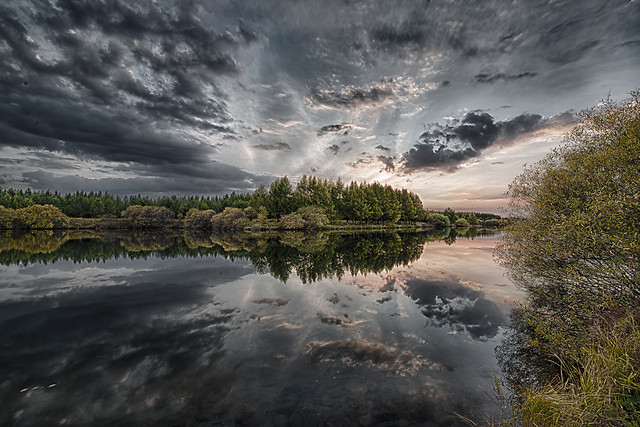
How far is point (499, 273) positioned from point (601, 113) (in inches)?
668

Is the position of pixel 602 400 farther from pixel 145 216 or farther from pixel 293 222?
pixel 145 216

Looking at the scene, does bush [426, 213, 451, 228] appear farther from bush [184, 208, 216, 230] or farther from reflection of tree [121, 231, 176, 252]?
reflection of tree [121, 231, 176, 252]

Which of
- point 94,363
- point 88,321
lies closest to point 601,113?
point 94,363

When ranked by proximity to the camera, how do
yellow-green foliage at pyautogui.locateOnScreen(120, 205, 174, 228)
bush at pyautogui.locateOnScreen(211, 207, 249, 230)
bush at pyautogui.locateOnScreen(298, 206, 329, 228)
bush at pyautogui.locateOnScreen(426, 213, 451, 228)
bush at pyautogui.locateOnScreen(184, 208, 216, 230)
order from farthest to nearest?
bush at pyautogui.locateOnScreen(426, 213, 451, 228)
yellow-green foliage at pyautogui.locateOnScreen(120, 205, 174, 228)
bush at pyautogui.locateOnScreen(184, 208, 216, 230)
bush at pyautogui.locateOnScreen(211, 207, 249, 230)
bush at pyautogui.locateOnScreen(298, 206, 329, 228)

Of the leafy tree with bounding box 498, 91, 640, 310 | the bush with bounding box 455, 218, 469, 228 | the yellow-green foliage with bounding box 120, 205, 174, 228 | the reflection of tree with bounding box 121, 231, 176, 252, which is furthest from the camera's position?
the bush with bounding box 455, 218, 469, 228

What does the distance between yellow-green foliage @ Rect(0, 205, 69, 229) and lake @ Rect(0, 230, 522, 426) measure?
307 feet

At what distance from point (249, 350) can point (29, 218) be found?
11813cm

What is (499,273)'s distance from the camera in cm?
2403

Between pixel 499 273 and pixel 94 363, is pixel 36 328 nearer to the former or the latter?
pixel 94 363

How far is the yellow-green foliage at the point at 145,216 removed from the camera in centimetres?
11107

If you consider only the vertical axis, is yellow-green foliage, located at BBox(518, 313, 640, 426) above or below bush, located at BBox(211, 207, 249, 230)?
below

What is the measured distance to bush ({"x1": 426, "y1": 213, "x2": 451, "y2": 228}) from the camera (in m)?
132

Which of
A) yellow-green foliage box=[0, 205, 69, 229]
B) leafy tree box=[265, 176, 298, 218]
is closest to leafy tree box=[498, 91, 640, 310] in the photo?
leafy tree box=[265, 176, 298, 218]

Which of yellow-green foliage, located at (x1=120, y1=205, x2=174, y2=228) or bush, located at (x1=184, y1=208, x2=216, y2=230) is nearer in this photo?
bush, located at (x1=184, y1=208, x2=216, y2=230)
